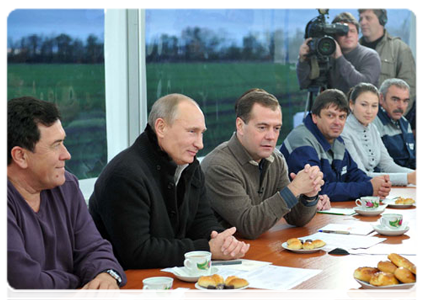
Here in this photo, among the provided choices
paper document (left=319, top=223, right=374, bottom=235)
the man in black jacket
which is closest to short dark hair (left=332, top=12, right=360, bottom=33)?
paper document (left=319, top=223, right=374, bottom=235)

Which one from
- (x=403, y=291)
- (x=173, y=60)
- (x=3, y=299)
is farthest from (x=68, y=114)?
(x=403, y=291)

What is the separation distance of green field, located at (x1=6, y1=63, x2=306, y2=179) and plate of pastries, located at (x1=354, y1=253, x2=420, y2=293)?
268 centimetres

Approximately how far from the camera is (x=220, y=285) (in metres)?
2.08

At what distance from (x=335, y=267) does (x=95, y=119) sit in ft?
8.56

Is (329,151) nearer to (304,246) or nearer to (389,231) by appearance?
(389,231)

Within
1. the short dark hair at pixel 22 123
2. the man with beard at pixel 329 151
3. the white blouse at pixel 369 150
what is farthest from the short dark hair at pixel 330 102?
the short dark hair at pixel 22 123

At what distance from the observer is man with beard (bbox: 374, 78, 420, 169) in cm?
562

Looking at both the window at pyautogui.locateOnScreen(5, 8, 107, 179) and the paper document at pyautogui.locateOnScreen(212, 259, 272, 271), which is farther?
the window at pyautogui.locateOnScreen(5, 8, 107, 179)

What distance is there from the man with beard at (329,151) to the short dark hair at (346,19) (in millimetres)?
2517

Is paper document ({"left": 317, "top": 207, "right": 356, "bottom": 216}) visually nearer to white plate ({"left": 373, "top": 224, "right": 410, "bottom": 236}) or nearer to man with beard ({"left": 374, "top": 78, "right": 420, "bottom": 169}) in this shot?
white plate ({"left": 373, "top": 224, "right": 410, "bottom": 236})

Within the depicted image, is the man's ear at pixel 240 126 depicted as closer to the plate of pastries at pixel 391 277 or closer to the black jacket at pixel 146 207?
the black jacket at pixel 146 207

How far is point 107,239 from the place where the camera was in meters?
2.63

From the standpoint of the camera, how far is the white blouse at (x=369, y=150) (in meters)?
4.75

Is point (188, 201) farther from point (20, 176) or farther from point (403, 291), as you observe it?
point (403, 291)
